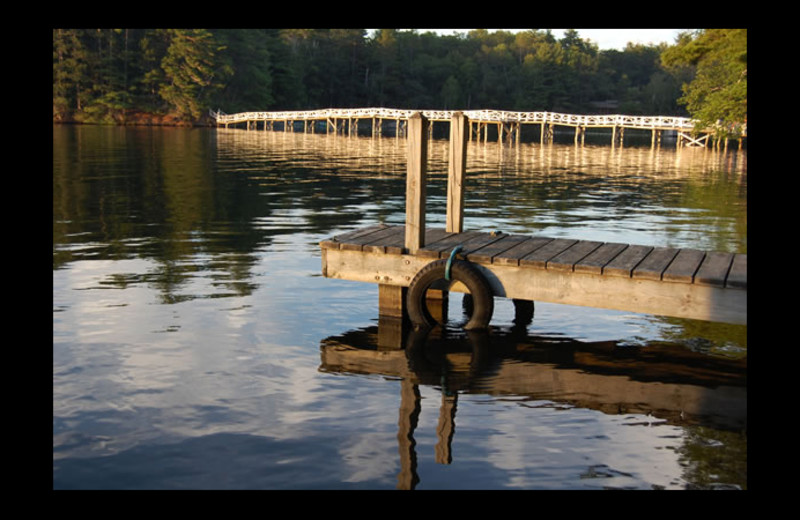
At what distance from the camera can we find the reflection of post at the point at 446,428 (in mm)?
5312

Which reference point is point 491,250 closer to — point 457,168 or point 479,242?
point 479,242

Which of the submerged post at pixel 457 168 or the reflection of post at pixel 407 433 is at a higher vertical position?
the submerged post at pixel 457 168

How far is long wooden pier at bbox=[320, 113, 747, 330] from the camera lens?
23.5ft

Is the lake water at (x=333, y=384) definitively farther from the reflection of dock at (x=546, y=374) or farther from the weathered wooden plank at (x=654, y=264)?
the weathered wooden plank at (x=654, y=264)

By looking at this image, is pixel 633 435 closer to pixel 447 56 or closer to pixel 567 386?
pixel 567 386

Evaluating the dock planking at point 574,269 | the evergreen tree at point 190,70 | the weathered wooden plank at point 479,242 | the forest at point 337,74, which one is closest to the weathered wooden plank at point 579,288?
the dock planking at point 574,269

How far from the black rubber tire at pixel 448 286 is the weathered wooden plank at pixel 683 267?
5.72ft

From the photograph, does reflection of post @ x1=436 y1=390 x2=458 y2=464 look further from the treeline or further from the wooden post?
the treeline

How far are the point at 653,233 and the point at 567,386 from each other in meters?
9.33

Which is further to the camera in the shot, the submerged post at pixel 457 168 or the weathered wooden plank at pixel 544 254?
the submerged post at pixel 457 168

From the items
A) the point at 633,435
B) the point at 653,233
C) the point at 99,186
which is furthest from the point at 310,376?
the point at 99,186

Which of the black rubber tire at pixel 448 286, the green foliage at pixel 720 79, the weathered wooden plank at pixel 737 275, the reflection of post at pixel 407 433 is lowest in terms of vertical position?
the reflection of post at pixel 407 433

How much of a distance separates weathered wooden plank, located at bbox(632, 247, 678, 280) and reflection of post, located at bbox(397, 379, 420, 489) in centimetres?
235

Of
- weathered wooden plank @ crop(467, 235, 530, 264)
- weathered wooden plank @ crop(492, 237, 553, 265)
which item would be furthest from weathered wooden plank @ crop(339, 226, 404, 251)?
weathered wooden plank @ crop(492, 237, 553, 265)
